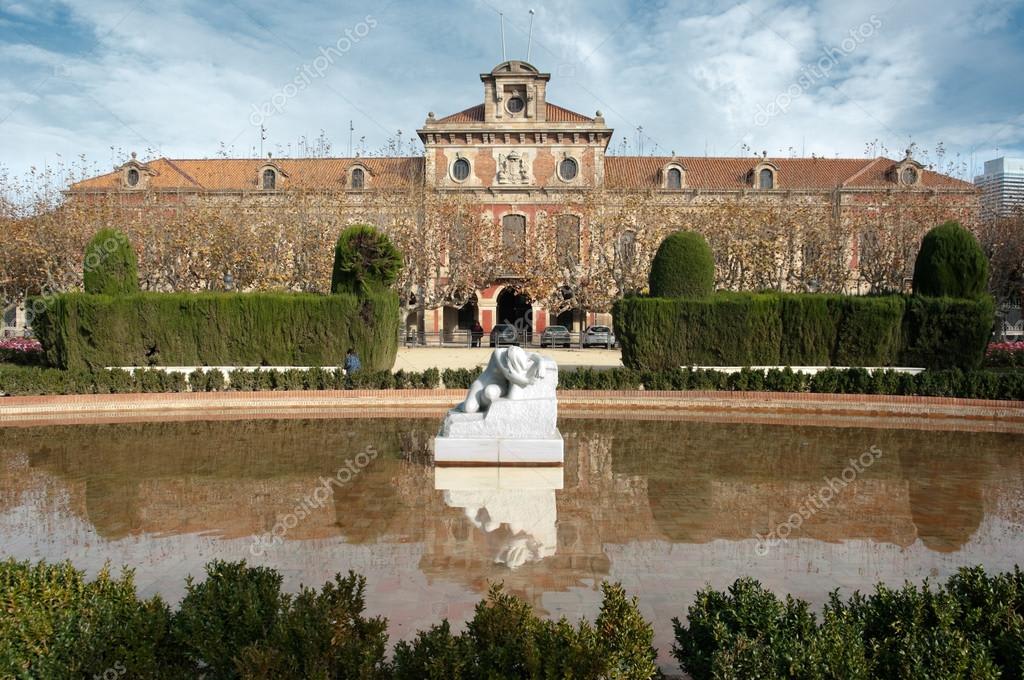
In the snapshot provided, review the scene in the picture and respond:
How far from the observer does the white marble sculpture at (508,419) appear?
926 cm

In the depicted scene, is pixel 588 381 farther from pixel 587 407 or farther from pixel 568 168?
pixel 568 168

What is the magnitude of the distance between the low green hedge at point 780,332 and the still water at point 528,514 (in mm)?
6563

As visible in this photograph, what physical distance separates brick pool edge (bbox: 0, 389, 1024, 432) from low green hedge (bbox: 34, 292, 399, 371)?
3.51 meters

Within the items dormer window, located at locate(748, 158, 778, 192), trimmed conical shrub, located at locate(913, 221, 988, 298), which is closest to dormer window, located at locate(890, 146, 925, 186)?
dormer window, located at locate(748, 158, 778, 192)

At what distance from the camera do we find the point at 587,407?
15.3 metres

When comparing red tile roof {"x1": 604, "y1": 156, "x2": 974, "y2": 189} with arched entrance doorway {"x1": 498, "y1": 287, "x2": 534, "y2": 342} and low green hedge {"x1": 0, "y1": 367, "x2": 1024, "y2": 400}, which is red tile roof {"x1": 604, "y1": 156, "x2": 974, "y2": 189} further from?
low green hedge {"x1": 0, "y1": 367, "x2": 1024, "y2": 400}

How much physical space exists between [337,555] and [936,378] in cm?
1398

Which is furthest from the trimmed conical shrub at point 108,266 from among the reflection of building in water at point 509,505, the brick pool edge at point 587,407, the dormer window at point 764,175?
the dormer window at point 764,175

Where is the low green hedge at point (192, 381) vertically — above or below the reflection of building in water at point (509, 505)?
above

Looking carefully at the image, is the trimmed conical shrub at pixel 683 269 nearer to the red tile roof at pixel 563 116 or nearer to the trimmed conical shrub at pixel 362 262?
the trimmed conical shrub at pixel 362 262

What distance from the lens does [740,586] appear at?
4148 mm

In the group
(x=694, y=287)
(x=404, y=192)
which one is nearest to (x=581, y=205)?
(x=404, y=192)

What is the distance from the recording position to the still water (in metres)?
5.76

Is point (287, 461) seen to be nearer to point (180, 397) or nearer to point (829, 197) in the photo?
point (180, 397)
